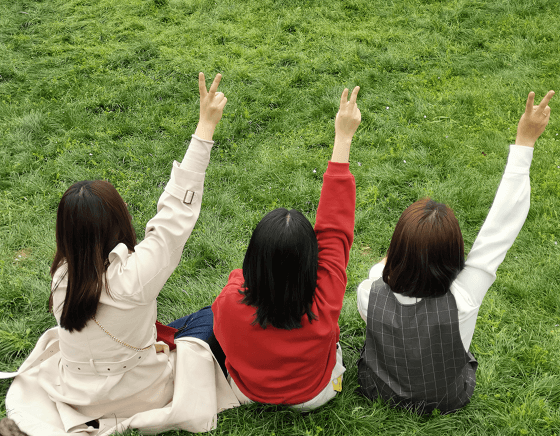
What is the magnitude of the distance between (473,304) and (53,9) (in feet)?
21.5

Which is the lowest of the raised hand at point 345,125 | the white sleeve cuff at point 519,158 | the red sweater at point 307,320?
the red sweater at point 307,320

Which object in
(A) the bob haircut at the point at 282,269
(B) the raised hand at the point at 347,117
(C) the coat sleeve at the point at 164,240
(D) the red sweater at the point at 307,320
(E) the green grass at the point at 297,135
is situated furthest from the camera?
(E) the green grass at the point at 297,135

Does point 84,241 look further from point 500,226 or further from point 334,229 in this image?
point 500,226

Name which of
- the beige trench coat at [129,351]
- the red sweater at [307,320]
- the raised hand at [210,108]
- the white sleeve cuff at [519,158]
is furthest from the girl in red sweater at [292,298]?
the white sleeve cuff at [519,158]

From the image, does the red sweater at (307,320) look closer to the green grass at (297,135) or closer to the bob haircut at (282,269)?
the bob haircut at (282,269)

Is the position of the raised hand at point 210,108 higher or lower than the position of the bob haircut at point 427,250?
higher

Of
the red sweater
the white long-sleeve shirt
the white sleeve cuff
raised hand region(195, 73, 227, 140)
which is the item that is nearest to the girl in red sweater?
the red sweater

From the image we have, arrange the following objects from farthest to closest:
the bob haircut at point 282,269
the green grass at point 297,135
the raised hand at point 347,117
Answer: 1. the green grass at point 297,135
2. the raised hand at point 347,117
3. the bob haircut at point 282,269

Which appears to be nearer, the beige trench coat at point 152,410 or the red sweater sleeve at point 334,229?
the red sweater sleeve at point 334,229

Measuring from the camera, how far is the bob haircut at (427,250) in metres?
1.95

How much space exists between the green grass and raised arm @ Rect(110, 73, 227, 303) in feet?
3.03

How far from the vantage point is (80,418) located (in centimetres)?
216

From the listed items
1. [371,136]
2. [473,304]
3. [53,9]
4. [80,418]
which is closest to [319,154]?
[371,136]

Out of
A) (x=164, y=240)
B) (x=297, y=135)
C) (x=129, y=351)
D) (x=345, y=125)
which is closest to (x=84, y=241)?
(x=164, y=240)
